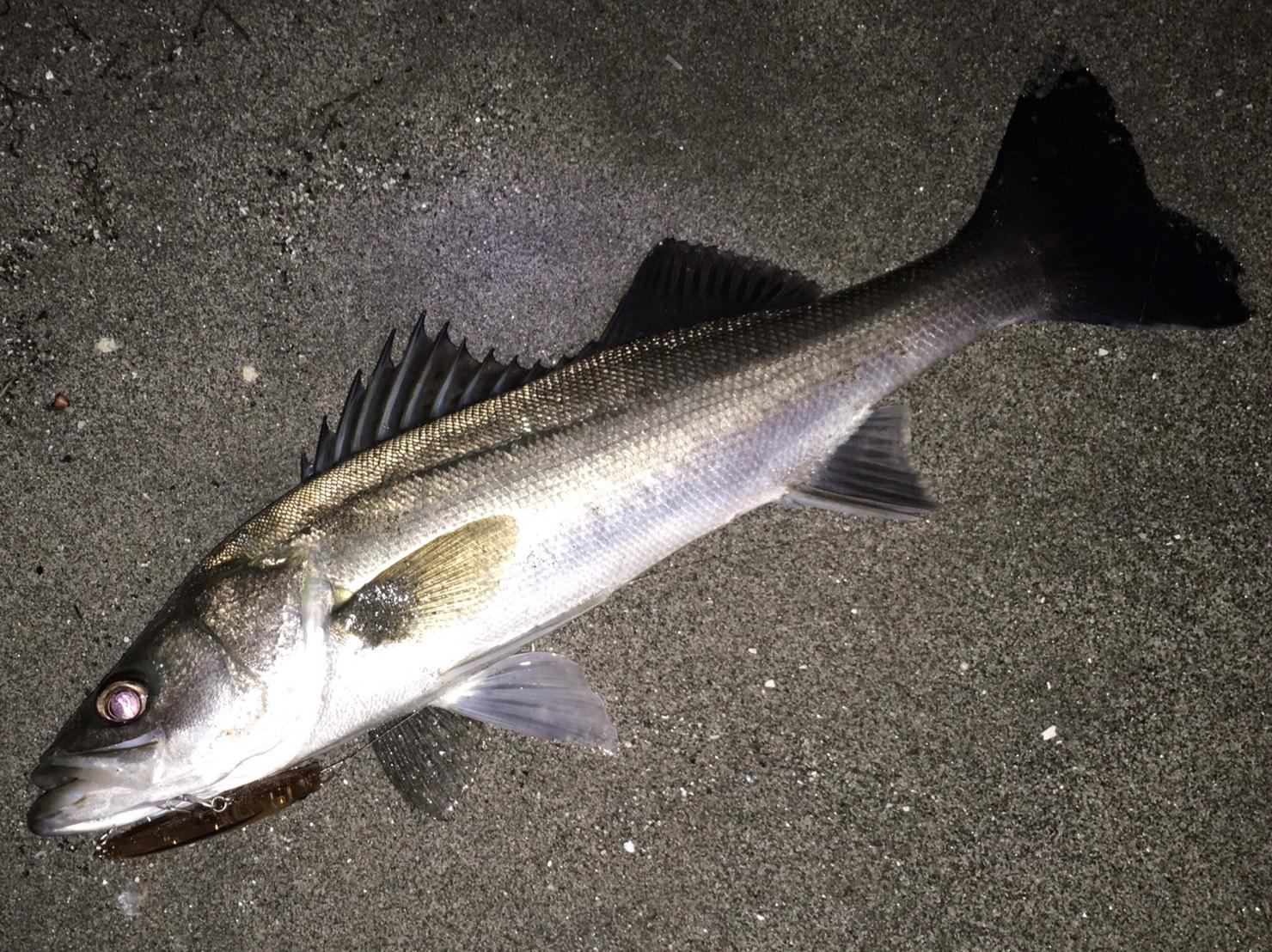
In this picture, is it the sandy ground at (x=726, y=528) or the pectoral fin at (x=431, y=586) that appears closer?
the pectoral fin at (x=431, y=586)

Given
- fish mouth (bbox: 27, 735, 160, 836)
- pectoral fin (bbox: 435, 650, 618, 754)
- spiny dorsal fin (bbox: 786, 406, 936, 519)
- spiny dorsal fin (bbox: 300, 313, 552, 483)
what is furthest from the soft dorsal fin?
fish mouth (bbox: 27, 735, 160, 836)

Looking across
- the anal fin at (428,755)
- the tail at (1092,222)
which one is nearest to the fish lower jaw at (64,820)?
the anal fin at (428,755)

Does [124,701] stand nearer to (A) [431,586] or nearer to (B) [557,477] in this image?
(A) [431,586]

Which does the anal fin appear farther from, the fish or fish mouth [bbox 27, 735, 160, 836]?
fish mouth [bbox 27, 735, 160, 836]

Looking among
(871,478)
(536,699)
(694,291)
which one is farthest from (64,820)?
(871,478)

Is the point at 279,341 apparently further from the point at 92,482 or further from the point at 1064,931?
the point at 1064,931

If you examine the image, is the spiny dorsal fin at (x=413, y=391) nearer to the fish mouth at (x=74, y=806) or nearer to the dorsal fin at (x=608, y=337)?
the dorsal fin at (x=608, y=337)

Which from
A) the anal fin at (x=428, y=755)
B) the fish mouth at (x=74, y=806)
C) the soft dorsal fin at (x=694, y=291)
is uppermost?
the soft dorsal fin at (x=694, y=291)
